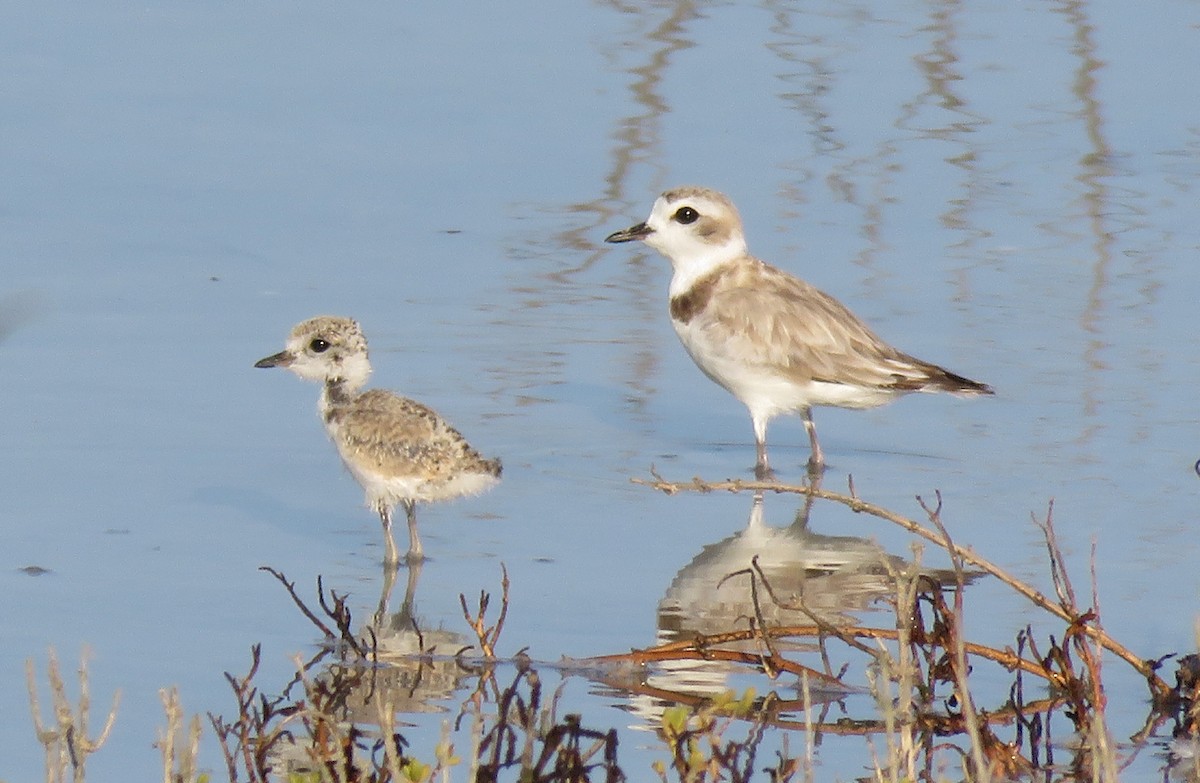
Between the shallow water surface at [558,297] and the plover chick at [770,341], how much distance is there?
215mm

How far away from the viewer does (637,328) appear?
32.3 feet

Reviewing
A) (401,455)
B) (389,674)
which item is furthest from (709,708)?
(401,455)

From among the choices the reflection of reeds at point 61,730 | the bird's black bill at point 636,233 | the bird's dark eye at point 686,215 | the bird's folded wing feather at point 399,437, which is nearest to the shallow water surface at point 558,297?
the bird's folded wing feather at point 399,437

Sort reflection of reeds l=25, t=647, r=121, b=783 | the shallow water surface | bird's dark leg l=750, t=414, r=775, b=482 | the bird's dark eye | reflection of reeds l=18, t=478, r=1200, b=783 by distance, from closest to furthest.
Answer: reflection of reeds l=25, t=647, r=121, b=783 → reflection of reeds l=18, t=478, r=1200, b=783 → the shallow water surface → bird's dark leg l=750, t=414, r=775, b=482 → the bird's dark eye

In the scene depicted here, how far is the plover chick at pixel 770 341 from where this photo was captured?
8695 millimetres

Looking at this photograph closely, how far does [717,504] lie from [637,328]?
7.21 feet

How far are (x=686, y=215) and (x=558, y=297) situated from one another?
0.77 meters

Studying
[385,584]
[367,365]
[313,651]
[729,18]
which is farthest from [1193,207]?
[313,651]

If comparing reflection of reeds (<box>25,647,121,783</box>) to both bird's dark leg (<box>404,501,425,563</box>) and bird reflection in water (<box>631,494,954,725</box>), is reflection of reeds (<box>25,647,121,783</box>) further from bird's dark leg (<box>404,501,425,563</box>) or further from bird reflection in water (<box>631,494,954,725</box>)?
bird's dark leg (<box>404,501,425,563</box>)

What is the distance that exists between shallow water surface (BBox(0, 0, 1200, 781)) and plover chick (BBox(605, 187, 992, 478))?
8.5 inches

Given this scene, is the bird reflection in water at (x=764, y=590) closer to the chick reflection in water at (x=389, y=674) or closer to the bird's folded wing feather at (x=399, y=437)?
the chick reflection in water at (x=389, y=674)

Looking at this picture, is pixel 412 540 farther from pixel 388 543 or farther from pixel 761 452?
pixel 761 452

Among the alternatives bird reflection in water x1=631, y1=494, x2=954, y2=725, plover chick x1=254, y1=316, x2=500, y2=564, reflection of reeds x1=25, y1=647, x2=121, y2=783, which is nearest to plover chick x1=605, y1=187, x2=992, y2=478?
bird reflection in water x1=631, y1=494, x2=954, y2=725

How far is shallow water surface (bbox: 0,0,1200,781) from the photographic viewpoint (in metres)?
6.64
